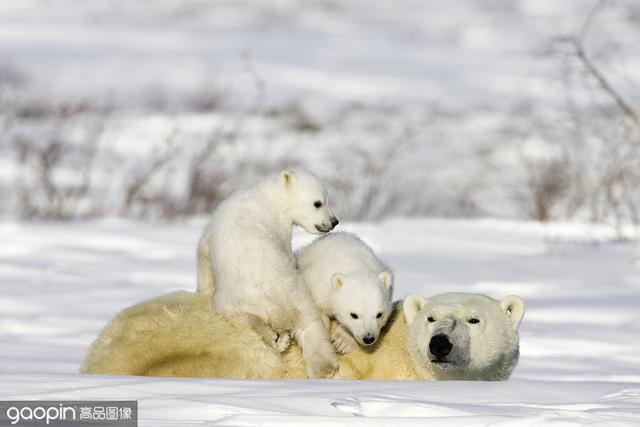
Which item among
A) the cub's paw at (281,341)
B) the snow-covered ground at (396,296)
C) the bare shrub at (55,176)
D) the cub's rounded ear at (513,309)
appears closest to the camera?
the snow-covered ground at (396,296)

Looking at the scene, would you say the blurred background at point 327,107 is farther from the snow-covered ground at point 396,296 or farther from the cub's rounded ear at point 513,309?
the cub's rounded ear at point 513,309

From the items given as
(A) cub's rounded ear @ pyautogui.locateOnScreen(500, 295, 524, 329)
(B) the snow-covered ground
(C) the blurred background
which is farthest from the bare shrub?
(A) cub's rounded ear @ pyautogui.locateOnScreen(500, 295, 524, 329)

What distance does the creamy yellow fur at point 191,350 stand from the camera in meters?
3.73

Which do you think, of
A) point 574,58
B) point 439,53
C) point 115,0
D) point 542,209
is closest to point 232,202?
Answer: point 574,58

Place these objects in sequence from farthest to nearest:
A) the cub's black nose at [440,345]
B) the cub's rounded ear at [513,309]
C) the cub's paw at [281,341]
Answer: the cub's rounded ear at [513,309] < the cub's paw at [281,341] < the cub's black nose at [440,345]

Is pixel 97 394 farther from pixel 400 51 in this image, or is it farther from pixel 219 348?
pixel 400 51

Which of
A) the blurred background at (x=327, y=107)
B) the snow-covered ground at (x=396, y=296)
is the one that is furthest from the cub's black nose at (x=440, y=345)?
the blurred background at (x=327, y=107)

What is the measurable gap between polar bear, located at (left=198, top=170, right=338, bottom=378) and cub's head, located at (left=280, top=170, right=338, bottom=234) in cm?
10

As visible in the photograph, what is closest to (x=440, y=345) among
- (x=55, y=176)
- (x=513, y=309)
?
(x=513, y=309)

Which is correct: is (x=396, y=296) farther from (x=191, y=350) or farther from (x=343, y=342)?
(x=191, y=350)

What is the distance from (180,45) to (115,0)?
8.34 metres

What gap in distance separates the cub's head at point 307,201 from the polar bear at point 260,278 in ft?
0.34

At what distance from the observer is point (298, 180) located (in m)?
4.20

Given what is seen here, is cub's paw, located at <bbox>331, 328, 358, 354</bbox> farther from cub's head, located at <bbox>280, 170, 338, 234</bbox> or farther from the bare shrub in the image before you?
the bare shrub
